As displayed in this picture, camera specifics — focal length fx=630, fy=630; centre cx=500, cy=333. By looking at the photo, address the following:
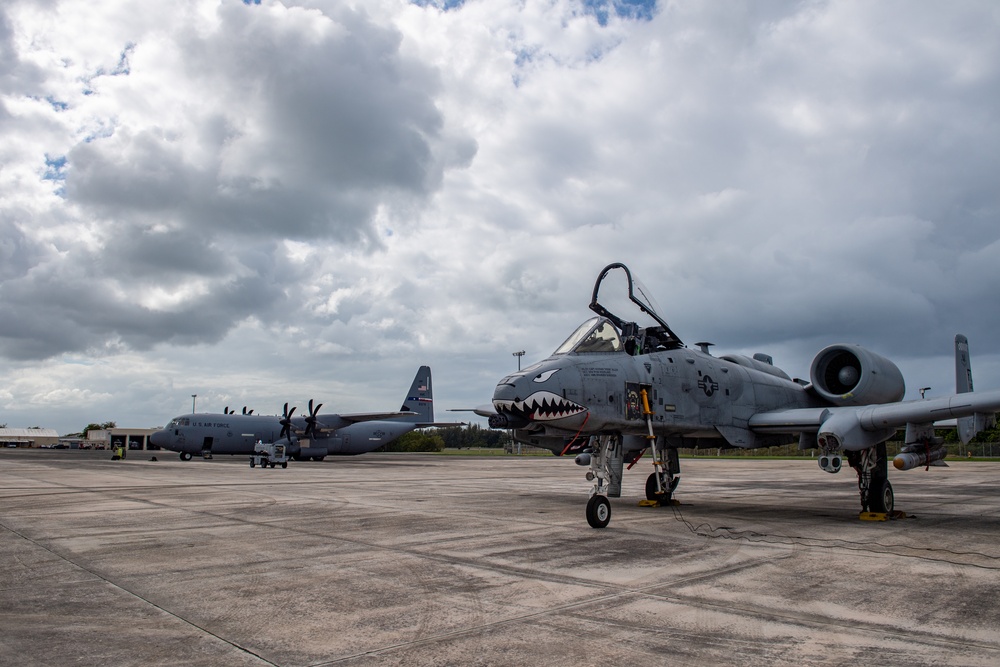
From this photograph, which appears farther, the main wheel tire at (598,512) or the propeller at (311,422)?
the propeller at (311,422)

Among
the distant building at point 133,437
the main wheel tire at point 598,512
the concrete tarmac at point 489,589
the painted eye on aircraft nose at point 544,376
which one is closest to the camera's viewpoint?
the concrete tarmac at point 489,589

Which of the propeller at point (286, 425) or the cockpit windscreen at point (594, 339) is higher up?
the cockpit windscreen at point (594, 339)

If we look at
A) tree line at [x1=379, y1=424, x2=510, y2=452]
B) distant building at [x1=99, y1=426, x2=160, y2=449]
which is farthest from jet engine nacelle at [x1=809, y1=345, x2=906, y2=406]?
distant building at [x1=99, y1=426, x2=160, y2=449]

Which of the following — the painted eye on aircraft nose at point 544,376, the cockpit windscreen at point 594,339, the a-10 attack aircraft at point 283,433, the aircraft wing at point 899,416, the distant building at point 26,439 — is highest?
the cockpit windscreen at point 594,339

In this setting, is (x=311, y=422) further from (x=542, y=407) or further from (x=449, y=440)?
(x=449, y=440)

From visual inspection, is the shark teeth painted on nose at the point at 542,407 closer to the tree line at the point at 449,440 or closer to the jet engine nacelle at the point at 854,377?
the jet engine nacelle at the point at 854,377

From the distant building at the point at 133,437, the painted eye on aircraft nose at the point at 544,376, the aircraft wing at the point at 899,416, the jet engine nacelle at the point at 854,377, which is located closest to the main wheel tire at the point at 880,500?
the aircraft wing at the point at 899,416

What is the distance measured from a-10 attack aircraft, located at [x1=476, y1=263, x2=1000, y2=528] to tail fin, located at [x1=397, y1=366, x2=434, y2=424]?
138ft

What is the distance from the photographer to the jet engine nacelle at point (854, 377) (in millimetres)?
12852

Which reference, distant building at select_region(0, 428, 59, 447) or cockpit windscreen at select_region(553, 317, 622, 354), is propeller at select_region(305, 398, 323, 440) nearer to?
cockpit windscreen at select_region(553, 317, 622, 354)

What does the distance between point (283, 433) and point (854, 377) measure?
3727 cm

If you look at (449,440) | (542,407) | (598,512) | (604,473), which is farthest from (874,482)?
(449,440)

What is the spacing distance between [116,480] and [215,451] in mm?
22781

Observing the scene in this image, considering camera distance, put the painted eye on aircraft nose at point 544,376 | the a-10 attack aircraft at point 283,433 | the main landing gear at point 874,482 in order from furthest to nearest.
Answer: the a-10 attack aircraft at point 283,433 < the main landing gear at point 874,482 < the painted eye on aircraft nose at point 544,376
